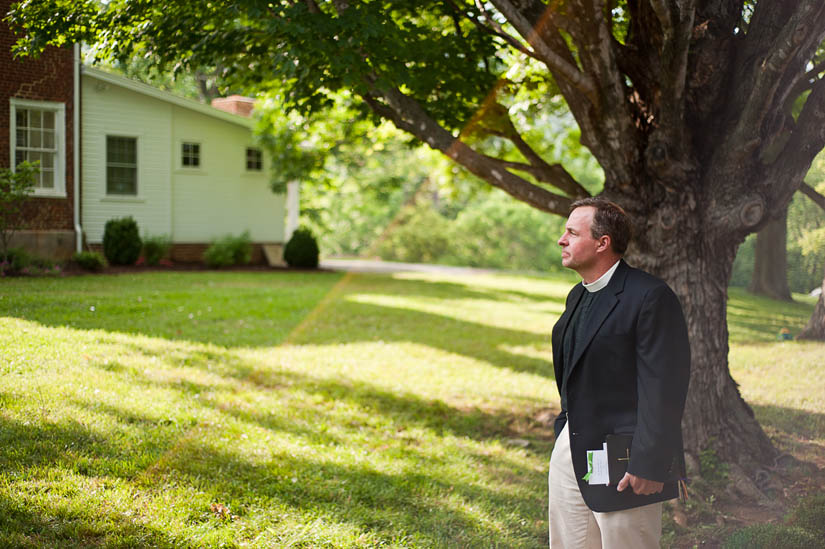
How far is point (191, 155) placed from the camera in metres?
18.5

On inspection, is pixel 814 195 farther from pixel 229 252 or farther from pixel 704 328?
pixel 229 252

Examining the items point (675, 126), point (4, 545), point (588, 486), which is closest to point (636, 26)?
point (675, 126)

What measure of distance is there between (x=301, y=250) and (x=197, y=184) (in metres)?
3.63

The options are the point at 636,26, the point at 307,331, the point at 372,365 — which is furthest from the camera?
the point at 307,331

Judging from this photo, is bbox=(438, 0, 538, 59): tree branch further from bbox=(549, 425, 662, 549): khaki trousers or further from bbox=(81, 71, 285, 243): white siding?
bbox=(81, 71, 285, 243): white siding

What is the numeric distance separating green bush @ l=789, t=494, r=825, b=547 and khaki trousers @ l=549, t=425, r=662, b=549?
2.24 metres

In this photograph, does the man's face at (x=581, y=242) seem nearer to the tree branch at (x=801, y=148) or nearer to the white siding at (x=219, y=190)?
the tree branch at (x=801, y=148)

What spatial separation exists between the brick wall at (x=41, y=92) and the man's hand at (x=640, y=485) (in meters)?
3.89

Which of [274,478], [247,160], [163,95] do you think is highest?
[163,95]

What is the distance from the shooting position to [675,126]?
521cm

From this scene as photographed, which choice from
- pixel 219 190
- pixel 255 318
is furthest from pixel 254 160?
pixel 255 318

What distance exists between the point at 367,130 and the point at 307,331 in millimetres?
3671

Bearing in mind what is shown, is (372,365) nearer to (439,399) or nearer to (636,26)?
(439,399)

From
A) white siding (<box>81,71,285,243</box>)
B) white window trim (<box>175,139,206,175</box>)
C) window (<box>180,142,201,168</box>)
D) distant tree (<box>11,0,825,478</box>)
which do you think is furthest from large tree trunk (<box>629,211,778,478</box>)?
window (<box>180,142,201,168</box>)
